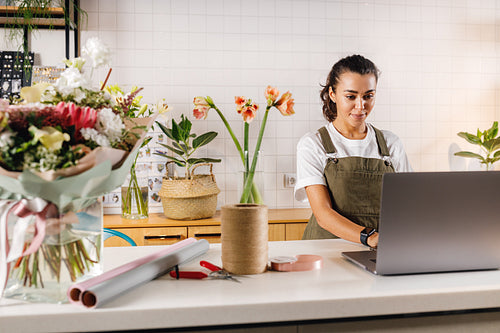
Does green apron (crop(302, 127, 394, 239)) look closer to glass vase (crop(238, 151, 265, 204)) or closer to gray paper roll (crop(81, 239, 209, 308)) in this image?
glass vase (crop(238, 151, 265, 204))

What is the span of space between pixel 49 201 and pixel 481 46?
3453mm

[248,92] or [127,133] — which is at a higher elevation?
[248,92]

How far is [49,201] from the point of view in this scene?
Result: 2.95 feet

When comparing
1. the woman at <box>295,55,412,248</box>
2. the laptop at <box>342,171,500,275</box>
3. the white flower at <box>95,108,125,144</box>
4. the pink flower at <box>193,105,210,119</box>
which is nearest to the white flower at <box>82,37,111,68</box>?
the white flower at <box>95,108,125,144</box>

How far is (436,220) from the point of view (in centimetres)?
103

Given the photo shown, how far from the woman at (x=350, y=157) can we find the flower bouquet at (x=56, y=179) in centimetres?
115

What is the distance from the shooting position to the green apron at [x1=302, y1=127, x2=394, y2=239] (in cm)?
200

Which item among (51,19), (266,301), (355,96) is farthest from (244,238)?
(51,19)

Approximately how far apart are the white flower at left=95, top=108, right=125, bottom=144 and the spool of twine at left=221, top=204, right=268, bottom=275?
32 centimetres

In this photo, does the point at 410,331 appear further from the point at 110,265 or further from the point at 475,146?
the point at 475,146

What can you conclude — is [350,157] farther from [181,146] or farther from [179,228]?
[181,146]

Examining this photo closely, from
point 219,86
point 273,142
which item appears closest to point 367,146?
point 273,142

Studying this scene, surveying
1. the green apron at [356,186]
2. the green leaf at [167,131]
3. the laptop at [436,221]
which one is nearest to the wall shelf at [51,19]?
the green leaf at [167,131]

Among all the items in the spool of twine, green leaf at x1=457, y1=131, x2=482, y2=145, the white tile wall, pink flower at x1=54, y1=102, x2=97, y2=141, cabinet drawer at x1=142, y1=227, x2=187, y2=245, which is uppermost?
the white tile wall
